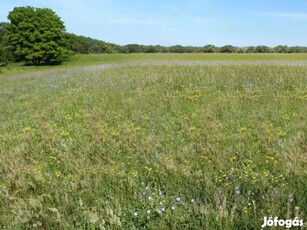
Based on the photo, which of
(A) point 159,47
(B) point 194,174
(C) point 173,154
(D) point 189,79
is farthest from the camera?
(A) point 159,47

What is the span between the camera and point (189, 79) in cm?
1603

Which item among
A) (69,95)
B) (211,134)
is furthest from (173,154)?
(69,95)

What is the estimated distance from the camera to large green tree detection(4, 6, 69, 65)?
62.7m

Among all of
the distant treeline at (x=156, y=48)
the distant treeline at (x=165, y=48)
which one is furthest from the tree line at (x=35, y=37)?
the distant treeline at (x=165, y=48)

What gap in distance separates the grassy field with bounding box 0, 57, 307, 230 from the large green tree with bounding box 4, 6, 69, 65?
57.4 meters

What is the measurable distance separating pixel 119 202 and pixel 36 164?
2363 millimetres

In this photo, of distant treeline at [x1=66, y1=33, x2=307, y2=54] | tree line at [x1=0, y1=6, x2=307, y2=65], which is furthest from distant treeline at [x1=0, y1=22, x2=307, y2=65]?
tree line at [x1=0, y1=6, x2=307, y2=65]

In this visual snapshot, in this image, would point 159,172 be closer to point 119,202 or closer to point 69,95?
point 119,202

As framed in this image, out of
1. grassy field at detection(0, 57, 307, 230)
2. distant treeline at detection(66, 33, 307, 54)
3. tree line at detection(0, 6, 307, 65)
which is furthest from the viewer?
distant treeline at detection(66, 33, 307, 54)

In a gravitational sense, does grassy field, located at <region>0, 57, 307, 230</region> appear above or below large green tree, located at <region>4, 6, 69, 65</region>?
below

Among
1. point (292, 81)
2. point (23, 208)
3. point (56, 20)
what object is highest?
point (56, 20)

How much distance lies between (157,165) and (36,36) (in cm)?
6555

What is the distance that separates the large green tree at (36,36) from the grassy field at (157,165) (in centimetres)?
5743

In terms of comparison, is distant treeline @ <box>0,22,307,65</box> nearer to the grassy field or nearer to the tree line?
the tree line
